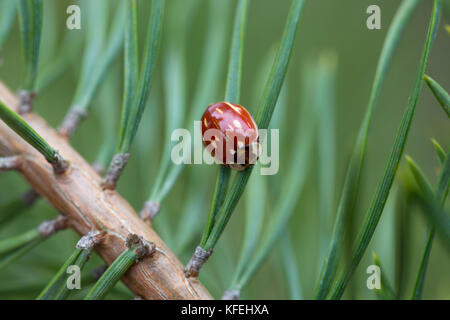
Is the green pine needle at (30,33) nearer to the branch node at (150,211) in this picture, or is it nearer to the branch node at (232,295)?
the branch node at (150,211)

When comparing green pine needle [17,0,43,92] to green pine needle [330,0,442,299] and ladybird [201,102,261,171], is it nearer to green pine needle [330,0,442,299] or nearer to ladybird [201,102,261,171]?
ladybird [201,102,261,171]

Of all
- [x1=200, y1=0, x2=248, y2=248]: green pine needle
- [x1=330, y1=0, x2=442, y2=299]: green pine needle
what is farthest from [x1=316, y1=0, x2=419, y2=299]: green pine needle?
[x1=200, y1=0, x2=248, y2=248]: green pine needle

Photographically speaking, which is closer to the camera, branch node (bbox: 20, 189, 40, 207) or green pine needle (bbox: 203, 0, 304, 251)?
green pine needle (bbox: 203, 0, 304, 251)

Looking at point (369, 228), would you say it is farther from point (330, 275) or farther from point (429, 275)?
point (429, 275)

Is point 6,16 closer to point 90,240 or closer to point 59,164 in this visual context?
point 59,164

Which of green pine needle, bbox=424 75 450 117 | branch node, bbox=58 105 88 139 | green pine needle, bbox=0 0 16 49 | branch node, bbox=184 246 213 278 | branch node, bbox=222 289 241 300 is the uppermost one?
green pine needle, bbox=0 0 16 49

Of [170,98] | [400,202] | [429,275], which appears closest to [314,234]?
[429,275]

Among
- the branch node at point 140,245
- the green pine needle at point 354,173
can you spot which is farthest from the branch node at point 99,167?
the green pine needle at point 354,173
